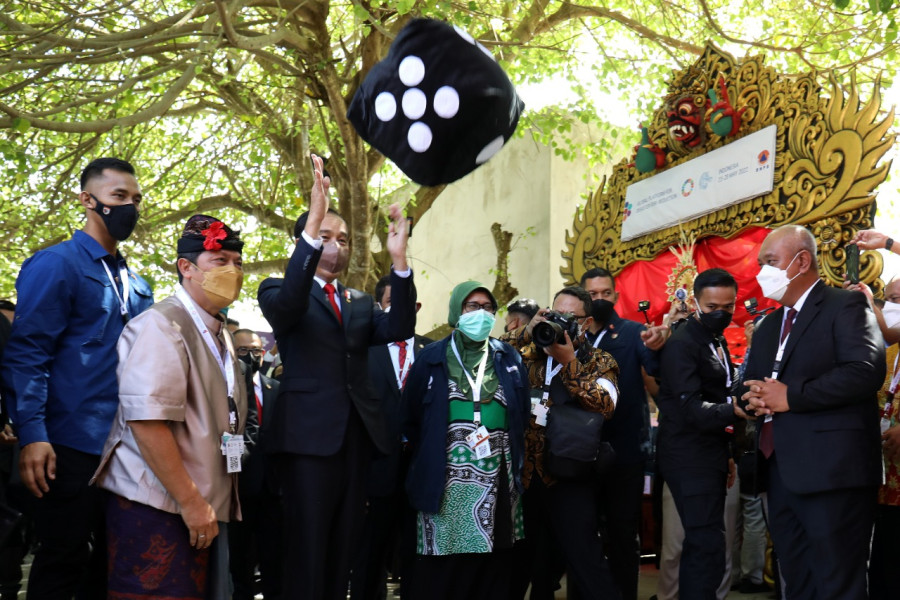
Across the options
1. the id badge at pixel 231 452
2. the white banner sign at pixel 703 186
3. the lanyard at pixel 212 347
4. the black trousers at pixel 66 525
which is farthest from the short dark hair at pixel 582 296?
the white banner sign at pixel 703 186

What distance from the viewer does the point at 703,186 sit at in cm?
867

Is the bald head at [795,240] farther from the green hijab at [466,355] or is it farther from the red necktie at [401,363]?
the red necktie at [401,363]

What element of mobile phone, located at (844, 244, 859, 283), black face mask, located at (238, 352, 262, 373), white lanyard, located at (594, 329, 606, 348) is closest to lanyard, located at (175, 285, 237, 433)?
black face mask, located at (238, 352, 262, 373)

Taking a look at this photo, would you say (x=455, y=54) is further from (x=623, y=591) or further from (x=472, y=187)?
(x=472, y=187)

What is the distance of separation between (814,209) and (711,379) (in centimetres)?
295

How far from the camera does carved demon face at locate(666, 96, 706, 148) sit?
8750mm

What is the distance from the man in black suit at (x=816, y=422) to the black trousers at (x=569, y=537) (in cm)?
96

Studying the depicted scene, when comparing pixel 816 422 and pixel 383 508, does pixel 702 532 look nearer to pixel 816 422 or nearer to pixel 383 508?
pixel 816 422

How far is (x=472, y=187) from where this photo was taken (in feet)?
48.9

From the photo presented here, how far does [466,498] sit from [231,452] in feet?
A: 4.95

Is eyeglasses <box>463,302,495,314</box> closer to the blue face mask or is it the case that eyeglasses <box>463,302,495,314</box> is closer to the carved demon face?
the blue face mask

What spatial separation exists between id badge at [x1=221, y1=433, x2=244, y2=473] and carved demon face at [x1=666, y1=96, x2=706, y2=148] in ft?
21.0

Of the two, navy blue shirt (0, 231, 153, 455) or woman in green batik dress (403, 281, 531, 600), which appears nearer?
navy blue shirt (0, 231, 153, 455)

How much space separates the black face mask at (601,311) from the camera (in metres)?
5.83
